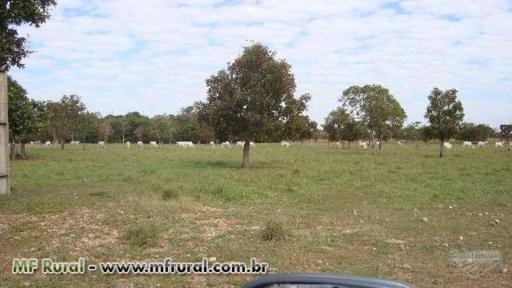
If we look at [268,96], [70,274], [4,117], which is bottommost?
[70,274]

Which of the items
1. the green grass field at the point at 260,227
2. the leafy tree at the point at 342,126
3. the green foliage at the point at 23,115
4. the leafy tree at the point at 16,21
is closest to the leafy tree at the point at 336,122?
the leafy tree at the point at 342,126

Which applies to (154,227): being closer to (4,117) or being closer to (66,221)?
(66,221)

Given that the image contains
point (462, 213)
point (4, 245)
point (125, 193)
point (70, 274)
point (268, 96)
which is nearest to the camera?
point (70, 274)

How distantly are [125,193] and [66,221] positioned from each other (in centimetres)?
523

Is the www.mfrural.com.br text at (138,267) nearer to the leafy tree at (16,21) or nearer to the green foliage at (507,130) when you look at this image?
the leafy tree at (16,21)

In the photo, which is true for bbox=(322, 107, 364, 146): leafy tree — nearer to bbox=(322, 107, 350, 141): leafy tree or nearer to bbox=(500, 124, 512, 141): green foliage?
bbox=(322, 107, 350, 141): leafy tree

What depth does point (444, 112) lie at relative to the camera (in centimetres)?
4825

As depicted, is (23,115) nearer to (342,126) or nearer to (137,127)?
(342,126)

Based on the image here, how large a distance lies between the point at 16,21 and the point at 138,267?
7.51m

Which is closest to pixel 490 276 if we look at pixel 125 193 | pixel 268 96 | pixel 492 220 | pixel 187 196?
pixel 492 220

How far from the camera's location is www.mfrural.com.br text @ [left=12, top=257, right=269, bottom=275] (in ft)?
27.4

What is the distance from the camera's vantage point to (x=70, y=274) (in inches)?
324

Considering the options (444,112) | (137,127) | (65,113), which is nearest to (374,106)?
(444,112)

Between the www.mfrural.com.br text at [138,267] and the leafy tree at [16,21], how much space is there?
591cm
